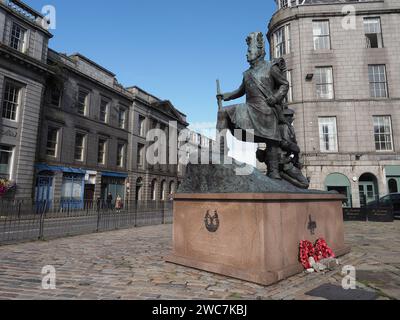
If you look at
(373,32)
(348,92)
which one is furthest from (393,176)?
(373,32)

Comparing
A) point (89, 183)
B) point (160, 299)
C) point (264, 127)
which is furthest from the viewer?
point (89, 183)

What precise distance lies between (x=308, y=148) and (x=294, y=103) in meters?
4.44

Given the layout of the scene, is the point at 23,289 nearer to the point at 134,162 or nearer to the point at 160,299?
the point at 160,299

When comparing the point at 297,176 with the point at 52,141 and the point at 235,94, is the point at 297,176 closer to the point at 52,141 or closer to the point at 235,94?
the point at 235,94

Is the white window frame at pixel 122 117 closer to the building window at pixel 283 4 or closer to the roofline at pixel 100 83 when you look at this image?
the roofline at pixel 100 83

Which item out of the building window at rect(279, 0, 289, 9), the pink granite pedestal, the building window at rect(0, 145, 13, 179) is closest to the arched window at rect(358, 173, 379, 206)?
the building window at rect(279, 0, 289, 9)

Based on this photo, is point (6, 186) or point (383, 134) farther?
point (383, 134)

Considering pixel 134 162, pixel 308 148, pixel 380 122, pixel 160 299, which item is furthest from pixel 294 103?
pixel 160 299

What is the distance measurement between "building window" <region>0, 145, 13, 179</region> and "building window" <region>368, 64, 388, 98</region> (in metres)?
31.1

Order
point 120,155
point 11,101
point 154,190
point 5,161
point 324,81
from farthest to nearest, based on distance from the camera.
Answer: point 154,190 < point 120,155 < point 324,81 < point 11,101 < point 5,161

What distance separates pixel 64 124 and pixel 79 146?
2.85 metres

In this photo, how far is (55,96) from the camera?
91.0ft

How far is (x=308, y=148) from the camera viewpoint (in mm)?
26375

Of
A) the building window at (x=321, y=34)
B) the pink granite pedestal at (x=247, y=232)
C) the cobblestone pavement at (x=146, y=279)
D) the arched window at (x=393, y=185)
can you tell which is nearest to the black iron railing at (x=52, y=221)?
the cobblestone pavement at (x=146, y=279)
